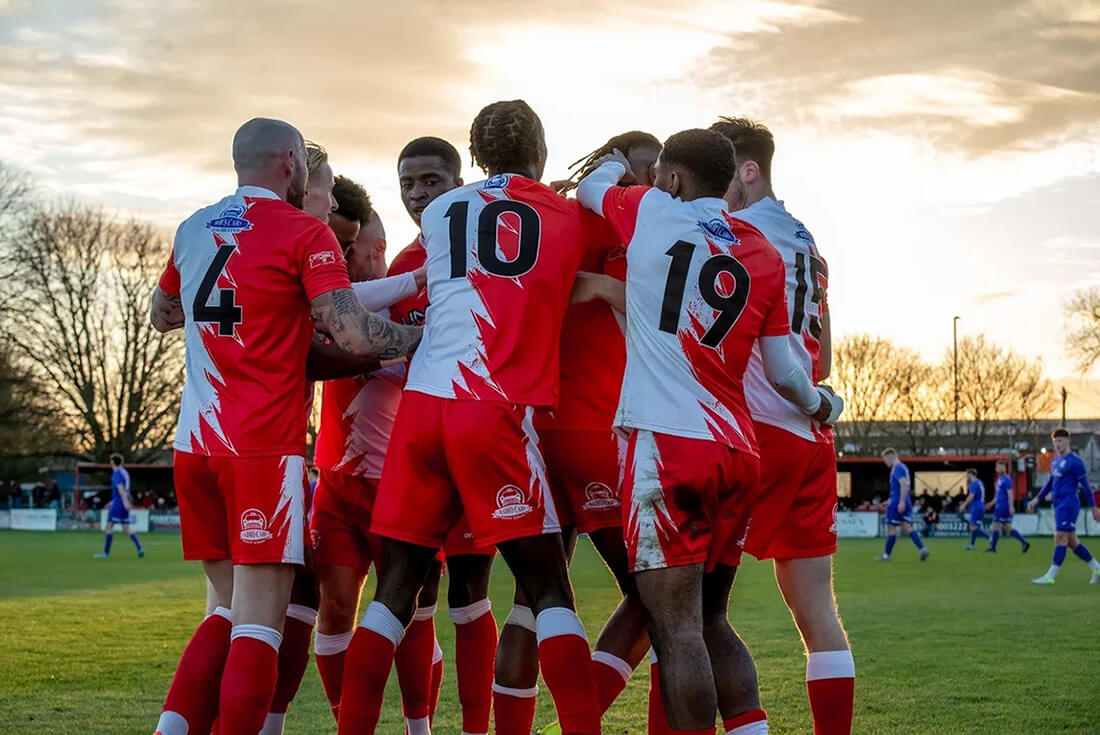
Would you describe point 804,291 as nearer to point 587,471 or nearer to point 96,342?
point 587,471

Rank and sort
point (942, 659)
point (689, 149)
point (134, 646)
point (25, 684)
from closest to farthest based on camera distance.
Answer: point (689, 149)
point (25, 684)
point (942, 659)
point (134, 646)

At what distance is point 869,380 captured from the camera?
79.1 m

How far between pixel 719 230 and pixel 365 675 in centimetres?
212

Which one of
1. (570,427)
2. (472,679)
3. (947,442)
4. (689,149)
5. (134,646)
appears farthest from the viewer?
(947,442)

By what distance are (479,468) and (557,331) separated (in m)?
0.63

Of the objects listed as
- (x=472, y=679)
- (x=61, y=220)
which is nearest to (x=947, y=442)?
(x=61, y=220)

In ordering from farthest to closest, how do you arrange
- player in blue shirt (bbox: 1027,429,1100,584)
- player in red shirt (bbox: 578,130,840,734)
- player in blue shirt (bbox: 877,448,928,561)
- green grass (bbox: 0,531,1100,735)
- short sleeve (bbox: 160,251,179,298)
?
player in blue shirt (bbox: 877,448,928,561) < player in blue shirt (bbox: 1027,429,1100,584) < green grass (bbox: 0,531,1100,735) < short sleeve (bbox: 160,251,179,298) < player in red shirt (bbox: 578,130,840,734)

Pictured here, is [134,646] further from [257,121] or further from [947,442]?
[947,442]

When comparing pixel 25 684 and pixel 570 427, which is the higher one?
pixel 570 427

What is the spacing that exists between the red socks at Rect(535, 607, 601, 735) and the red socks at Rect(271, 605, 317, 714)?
55.0 inches

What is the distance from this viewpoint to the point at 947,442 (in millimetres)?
82125

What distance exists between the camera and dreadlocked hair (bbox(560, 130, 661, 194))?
5405 millimetres

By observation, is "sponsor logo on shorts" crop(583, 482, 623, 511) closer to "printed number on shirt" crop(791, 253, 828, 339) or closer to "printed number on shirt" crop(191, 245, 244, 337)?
"printed number on shirt" crop(791, 253, 828, 339)

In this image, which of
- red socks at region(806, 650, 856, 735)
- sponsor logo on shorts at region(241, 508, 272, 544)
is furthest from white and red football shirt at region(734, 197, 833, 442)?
sponsor logo on shorts at region(241, 508, 272, 544)
